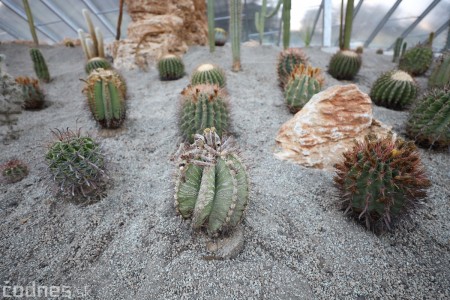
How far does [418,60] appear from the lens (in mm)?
5191

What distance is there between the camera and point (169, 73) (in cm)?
505

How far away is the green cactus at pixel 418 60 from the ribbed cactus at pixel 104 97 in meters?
5.88

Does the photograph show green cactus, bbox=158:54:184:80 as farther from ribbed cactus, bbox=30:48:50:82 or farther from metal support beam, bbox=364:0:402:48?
metal support beam, bbox=364:0:402:48

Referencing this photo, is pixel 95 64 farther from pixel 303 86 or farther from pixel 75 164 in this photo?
pixel 303 86

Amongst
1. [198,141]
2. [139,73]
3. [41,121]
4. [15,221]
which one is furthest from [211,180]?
[139,73]

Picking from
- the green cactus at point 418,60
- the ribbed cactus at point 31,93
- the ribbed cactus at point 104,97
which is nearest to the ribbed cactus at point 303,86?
the ribbed cactus at point 104,97

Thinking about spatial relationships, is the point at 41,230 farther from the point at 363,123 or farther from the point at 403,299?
the point at 363,123

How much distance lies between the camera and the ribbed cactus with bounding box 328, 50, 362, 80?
190 inches

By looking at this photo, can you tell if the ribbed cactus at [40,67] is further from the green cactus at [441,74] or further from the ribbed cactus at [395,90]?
the green cactus at [441,74]

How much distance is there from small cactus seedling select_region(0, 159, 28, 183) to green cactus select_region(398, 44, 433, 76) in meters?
6.95

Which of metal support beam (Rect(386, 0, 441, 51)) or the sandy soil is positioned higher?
metal support beam (Rect(386, 0, 441, 51))

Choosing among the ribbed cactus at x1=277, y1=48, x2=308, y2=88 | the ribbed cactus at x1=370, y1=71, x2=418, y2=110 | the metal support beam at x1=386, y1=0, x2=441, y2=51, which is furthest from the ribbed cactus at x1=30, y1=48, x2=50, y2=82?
the metal support beam at x1=386, y1=0, x2=441, y2=51

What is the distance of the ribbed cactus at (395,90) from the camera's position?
12.1 ft

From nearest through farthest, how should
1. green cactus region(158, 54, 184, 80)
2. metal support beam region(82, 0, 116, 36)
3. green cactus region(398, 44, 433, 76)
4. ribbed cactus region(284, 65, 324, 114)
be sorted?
ribbed cactus region(284, 65, 324, 114) < green cactus region(158, 54, 184, 80) < green cactus region(398, 44, 433, 76) < metal support beam region(82, 0, 116, 36)
